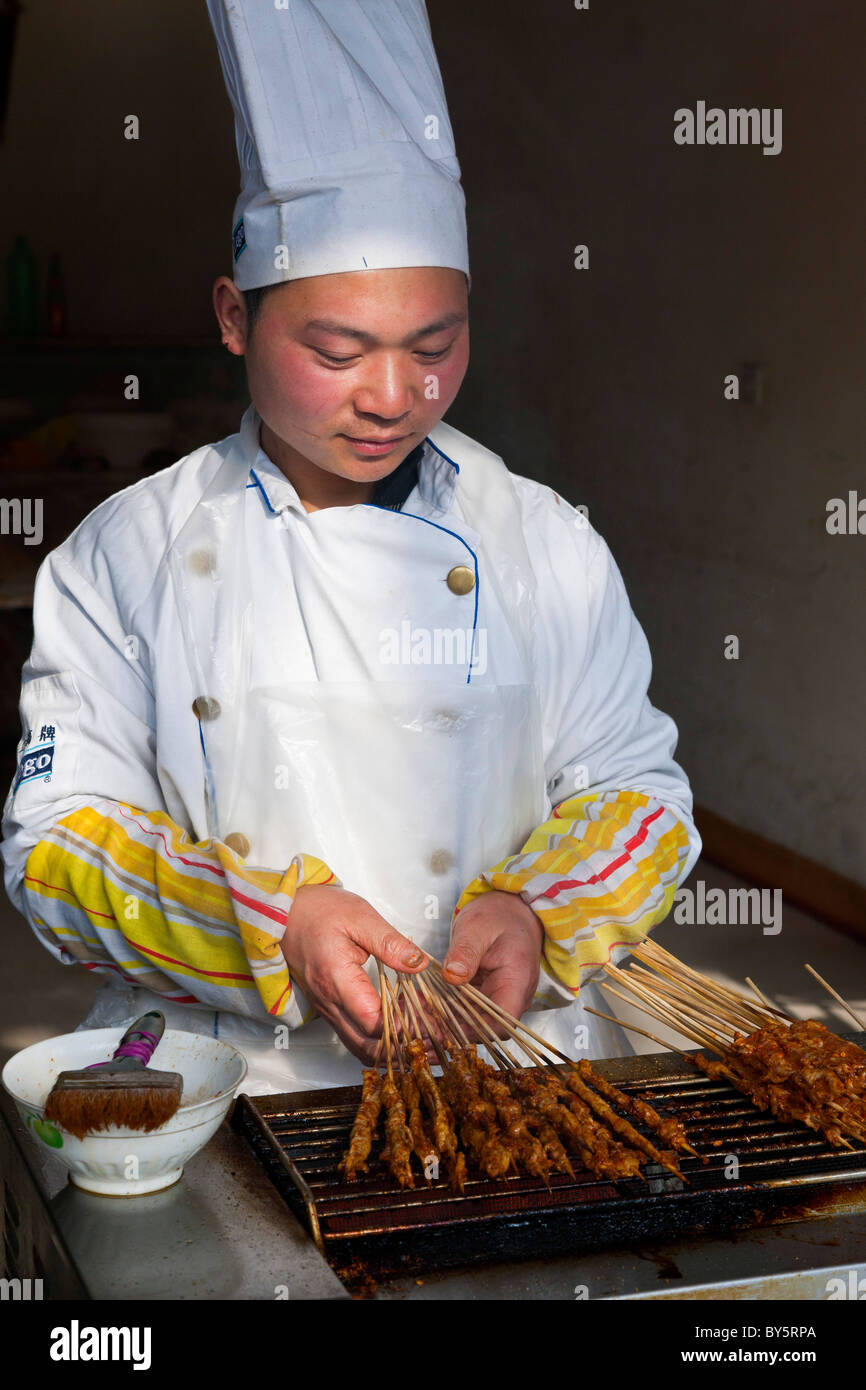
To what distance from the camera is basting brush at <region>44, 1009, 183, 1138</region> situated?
1.16 metres

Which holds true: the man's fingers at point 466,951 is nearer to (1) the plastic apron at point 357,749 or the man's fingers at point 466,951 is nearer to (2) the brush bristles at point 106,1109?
(1) the plastic apron at point 357,749

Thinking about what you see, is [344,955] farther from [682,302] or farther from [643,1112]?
[682,302]

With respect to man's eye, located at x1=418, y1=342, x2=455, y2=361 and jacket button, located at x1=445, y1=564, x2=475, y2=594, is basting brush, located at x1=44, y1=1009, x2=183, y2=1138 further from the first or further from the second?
man's eye, located at x1=418, y1=342, x2=455, y2=361

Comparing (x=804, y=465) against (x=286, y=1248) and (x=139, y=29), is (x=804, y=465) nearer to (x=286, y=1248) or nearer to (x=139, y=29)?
(x=286, y=1248)

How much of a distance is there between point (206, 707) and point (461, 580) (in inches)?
14.2

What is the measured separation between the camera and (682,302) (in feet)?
16.3

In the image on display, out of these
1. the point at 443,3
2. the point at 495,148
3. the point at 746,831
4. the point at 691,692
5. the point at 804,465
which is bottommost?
the point at 746,831

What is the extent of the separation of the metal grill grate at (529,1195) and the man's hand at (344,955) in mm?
175

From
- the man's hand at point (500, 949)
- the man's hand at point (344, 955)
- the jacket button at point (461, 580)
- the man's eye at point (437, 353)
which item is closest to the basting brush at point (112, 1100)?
the man's hand at point (344, 955)

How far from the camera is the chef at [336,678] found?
5.25 feet

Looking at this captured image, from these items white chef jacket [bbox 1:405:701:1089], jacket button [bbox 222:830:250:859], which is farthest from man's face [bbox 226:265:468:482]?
jacket button [bbox 222:830:250:859]

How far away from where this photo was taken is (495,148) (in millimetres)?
5867
